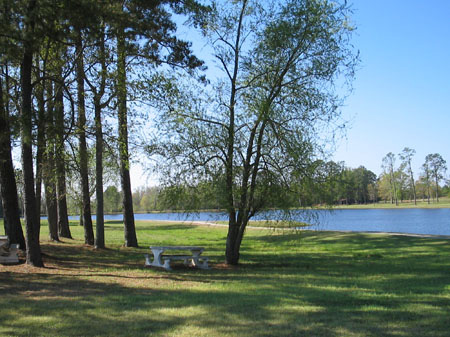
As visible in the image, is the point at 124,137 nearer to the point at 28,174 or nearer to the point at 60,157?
the point at 60,157

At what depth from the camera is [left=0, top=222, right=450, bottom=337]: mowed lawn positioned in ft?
17.3

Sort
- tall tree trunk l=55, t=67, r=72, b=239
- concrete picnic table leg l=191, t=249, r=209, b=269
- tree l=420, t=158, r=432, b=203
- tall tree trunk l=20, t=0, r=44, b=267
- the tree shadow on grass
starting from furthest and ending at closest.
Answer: tree l=420, t=158, r=432, b=203
concrete picnic table leg l=191, t=249, r=209, b=269
tall tree trunk l=55, t=67, r=72, b=239
tall tree trunk l=20, t=0, r=44, b=267
the tree shadow on grass

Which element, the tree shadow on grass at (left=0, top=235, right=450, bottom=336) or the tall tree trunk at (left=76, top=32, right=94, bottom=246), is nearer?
the tree shadow on grass at (left=0, top=235, right=450, bottom=336)

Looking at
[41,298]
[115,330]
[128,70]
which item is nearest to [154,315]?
[115,330]

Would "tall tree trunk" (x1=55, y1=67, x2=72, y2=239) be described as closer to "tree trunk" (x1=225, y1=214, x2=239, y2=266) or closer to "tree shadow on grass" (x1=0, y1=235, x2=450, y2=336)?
"tree shadow on grass" (x1=0, y1=235, x2=450, y2=336)

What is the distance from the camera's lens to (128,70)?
13.2 meters

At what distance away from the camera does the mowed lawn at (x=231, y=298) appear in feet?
17.3

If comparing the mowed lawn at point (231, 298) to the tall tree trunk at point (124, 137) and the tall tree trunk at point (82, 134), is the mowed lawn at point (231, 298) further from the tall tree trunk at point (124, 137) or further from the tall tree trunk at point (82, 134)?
the tall tree trunk at point (124, 137)

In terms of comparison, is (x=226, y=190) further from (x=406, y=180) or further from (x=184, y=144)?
(x=406, y=180)

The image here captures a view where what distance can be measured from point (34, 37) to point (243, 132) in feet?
17.5

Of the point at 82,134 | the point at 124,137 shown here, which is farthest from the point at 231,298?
the point at 82,134

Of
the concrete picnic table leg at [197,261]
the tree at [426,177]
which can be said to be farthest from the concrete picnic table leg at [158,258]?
the tree at [426,177]

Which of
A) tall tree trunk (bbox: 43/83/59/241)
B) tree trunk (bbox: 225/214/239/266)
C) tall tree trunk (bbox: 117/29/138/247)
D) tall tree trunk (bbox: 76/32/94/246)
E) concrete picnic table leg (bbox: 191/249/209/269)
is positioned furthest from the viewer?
tall tree trunk (bbox: 117/29/138/247)

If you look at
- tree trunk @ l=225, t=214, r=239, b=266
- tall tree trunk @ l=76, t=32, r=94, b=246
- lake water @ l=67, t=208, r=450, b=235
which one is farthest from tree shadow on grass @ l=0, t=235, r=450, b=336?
tall tree trunk @ l=76, t=32, r=94, b=246
